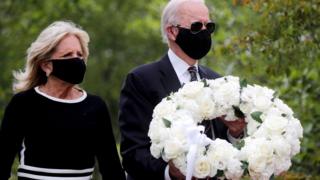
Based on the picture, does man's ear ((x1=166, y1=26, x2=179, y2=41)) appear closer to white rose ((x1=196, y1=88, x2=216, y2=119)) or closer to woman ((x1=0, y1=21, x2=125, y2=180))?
woman ((x1=0, y1=21, x2=125, y2=180))

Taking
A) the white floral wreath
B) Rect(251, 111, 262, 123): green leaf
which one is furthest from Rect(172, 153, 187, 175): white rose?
Rect(251, 111, 262, 123): green leaf

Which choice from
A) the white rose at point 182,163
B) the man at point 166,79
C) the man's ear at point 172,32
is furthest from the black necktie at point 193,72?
the white rose at point 182,163

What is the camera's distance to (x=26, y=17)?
56.7 feet

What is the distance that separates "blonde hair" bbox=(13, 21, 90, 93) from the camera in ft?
17.9

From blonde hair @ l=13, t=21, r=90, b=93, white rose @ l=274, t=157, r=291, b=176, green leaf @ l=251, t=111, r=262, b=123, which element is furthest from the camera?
blonde hair @ l=13, t=21, r=90, b=93

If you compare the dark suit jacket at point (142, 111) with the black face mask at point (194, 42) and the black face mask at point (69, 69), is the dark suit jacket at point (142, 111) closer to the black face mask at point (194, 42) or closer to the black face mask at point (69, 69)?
the black face mask at point (194, 42)

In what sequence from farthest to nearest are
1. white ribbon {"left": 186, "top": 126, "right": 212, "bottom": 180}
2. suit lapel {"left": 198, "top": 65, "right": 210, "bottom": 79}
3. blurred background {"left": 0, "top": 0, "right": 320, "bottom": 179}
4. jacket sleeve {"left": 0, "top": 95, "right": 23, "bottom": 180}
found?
blurred background {"left": 0, "top": 0, "right": 320, "bottom": 179}, suit lapel {"left": 198, "top": 65, "right": 210, "bottom": 79}, jacket sleeve {"left": 0, "top": 95, "right": 23, "bottom": 180}, white ribbon {"left": 186, "top": 126, "right": 212, "bottom": 180}

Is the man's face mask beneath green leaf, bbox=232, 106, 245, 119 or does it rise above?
above

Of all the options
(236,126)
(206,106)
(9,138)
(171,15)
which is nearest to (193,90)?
(206,106)

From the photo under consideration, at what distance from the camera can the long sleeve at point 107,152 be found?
218 inches

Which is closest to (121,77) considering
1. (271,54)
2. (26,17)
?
(26,17)

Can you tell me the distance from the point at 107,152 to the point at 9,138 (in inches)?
28.2

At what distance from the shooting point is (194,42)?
552 cm

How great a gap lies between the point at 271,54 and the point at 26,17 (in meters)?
10.5
